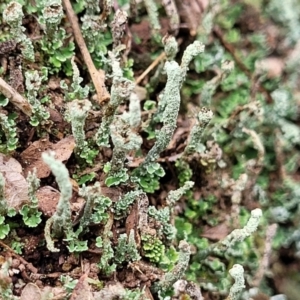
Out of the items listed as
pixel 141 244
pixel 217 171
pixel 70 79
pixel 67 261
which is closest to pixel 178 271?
pixel 141 244

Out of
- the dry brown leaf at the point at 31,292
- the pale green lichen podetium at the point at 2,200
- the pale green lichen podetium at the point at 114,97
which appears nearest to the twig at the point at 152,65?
the pale green lichen podetium at the point at 114,97

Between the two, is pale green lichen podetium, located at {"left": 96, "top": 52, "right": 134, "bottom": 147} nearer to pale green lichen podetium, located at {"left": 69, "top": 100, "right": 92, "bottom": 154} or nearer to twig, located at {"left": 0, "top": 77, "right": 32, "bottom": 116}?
pale green lichen podetium, located at {"left": 69, "top": 100, "right": 92, "bottom": 154}

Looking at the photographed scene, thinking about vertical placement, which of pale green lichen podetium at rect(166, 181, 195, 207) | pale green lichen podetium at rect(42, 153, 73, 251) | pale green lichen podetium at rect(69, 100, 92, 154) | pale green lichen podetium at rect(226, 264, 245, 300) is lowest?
pale green lichen podetium at rect(226, 264, 245, 300)

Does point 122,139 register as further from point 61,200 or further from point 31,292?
point 31,292

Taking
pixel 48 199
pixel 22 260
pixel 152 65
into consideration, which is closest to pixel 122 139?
pixel 48 199

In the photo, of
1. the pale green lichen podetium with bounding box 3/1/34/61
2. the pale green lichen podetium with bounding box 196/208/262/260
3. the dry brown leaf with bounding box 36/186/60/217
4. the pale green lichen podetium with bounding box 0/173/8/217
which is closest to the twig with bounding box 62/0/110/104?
the pale green lichen podetium with bounding box 3/1/34/61

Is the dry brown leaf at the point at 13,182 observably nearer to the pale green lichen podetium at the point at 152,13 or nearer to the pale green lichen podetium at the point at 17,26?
the pale green lichen podetium at the point at 17,26
